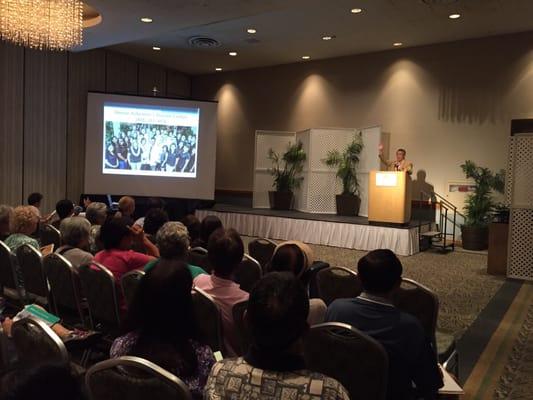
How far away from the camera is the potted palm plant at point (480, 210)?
8.41 metres

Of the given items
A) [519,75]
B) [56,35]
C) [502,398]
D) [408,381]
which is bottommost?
[502,398]

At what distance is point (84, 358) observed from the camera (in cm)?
255

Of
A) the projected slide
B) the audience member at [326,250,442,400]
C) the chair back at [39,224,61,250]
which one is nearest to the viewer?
the audience member at [326,250,442,400]

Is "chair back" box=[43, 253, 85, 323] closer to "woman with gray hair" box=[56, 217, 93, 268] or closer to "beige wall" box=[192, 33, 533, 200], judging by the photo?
"woman with gray hair" box=[56, 217, 93, 268]

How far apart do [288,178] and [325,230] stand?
7.49 feet

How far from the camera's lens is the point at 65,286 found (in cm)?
276

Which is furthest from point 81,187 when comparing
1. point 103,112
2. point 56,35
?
point 56,35

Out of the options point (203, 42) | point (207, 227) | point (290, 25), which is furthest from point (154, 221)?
point (203, 42)

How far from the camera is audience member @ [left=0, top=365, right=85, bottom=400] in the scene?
0.70 metres

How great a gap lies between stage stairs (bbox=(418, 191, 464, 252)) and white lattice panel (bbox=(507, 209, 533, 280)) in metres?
2.43

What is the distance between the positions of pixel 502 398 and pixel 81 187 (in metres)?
8.99

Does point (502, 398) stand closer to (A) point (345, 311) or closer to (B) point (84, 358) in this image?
(A) point (345, 311)

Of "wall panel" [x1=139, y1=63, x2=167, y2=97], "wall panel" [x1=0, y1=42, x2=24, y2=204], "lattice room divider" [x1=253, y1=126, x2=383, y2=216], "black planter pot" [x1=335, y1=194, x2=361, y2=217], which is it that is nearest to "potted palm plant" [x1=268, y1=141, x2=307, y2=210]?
"lattice room divider" [x1=253, y1=126, x2=383, y2=216]

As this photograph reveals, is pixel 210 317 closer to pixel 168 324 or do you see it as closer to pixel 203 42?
pixel 168 324
